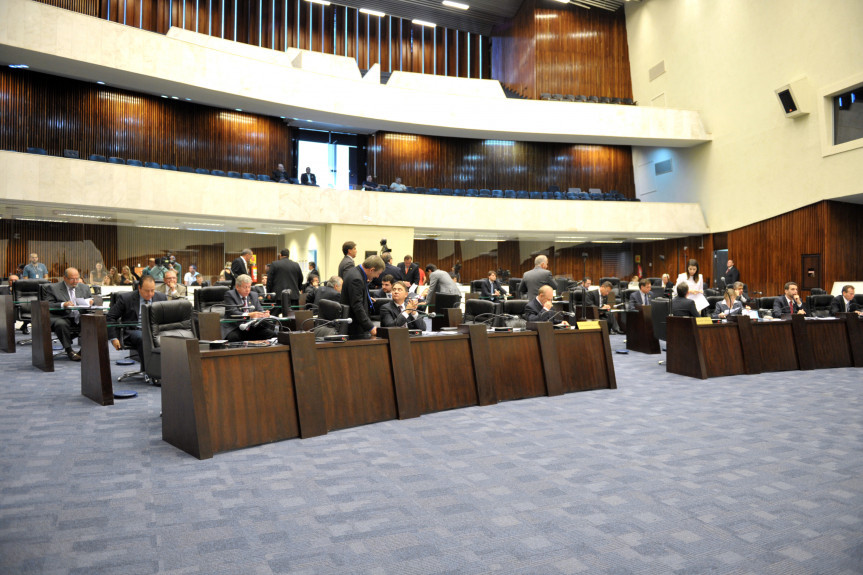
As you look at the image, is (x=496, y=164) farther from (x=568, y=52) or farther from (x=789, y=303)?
(x=789, y=303)

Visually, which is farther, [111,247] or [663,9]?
[663,9]

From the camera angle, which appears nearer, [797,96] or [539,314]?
[539,314]

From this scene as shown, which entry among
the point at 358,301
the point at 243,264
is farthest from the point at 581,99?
the point at 358,301

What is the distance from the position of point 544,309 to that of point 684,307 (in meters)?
2.37

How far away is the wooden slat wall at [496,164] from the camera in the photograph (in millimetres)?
19613

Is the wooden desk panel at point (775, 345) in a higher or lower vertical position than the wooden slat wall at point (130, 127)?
lower

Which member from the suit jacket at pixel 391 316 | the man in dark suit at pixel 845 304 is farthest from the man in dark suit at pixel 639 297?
the suit jacket at pixel 391 316

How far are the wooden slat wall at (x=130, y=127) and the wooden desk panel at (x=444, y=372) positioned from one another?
13.5 m

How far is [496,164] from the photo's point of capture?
20.7 m

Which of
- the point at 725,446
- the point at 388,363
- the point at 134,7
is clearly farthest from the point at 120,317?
the point at 134,7

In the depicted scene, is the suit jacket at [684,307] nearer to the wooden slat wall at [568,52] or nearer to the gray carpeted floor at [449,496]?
the gray carpeted floor at [449,496]

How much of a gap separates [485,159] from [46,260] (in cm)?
1347

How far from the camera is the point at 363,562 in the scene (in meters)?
2.39

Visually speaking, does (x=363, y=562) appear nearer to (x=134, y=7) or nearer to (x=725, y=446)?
(x=725, y=446)
